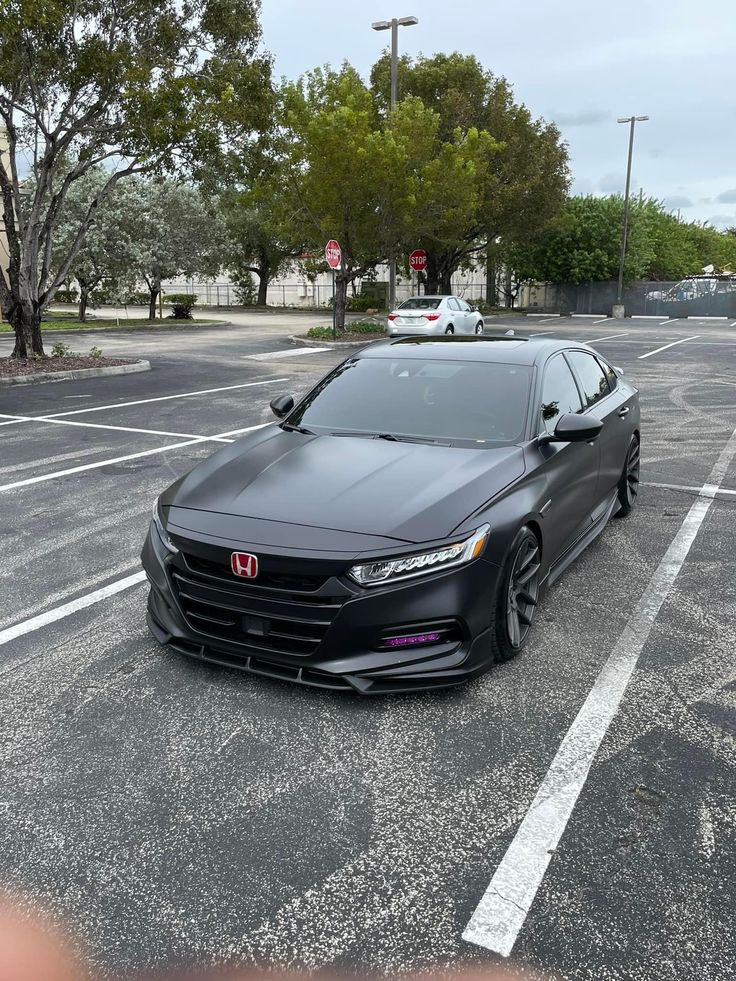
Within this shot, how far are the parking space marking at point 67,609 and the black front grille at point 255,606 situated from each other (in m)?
1.24

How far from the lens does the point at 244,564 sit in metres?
3.56

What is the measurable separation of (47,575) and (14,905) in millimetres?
3072

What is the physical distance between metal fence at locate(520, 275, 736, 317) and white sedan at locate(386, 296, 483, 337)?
29.2 metres

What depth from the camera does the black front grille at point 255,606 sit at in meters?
3.50

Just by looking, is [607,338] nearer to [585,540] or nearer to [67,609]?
[585,540]

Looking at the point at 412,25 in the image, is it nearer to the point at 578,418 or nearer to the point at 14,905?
the point at 578,418

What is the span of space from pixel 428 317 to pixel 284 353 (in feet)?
14.9

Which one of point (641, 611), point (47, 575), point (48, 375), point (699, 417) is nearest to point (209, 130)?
point (48, 375)

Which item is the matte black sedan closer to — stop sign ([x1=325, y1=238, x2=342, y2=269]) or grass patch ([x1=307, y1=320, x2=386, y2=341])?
stop sign ([x1=325, y1=238, x2=342, y2=269])

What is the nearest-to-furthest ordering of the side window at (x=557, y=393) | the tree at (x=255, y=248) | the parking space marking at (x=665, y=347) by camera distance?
the side window at (x=557, y=393) → the parking space marking at (x=665, y=347) → the tree at (x=255, y=248)

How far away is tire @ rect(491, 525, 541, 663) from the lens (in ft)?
12.7

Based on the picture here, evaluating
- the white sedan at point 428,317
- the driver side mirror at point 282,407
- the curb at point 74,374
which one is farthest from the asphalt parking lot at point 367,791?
the white sedan at point 428,317

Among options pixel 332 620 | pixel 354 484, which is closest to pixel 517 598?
pixel 354 484

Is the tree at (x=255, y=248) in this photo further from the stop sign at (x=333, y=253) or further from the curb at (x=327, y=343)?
the stop sign at (x=333, y=253)
